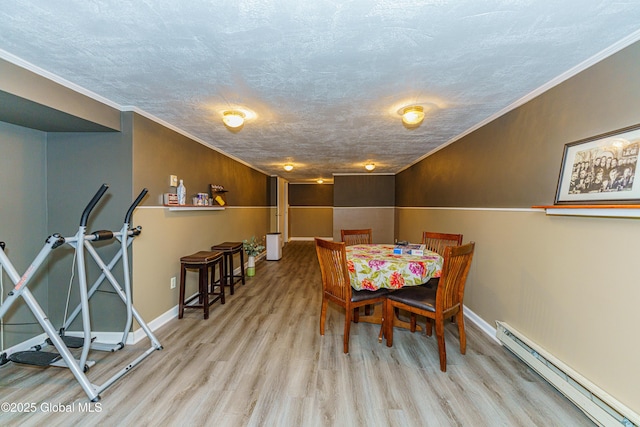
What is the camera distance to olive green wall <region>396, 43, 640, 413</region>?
1.51 m

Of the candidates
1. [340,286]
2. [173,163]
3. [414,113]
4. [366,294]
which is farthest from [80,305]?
[414,113]

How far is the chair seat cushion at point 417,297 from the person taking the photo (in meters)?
2.23

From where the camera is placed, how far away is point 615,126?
1.57 meters

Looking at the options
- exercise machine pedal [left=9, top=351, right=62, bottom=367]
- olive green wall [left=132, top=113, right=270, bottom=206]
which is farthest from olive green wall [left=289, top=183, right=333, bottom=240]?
exercise machine pedal [left=9, top=351, right=62, bottom=367]

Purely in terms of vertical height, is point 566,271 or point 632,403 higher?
point 566,271

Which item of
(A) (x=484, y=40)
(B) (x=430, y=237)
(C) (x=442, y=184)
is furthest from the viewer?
(C) (x=442, y=184)

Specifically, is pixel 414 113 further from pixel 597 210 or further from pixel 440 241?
pixel 440 241

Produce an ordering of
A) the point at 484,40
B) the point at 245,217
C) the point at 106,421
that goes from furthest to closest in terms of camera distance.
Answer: the point at 245,217, the point at 106,421, the point at 484,40

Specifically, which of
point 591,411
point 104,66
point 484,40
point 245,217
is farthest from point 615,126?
point 245,217

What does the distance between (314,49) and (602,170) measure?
1.83 meters

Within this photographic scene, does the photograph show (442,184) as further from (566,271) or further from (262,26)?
(262,26)

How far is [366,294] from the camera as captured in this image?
2.52m

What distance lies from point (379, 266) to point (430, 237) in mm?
1281

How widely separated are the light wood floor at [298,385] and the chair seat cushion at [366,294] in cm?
45
